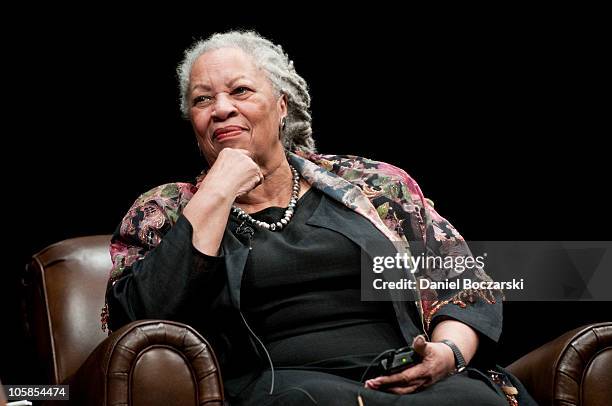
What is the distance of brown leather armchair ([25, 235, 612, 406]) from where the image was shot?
6.06ft

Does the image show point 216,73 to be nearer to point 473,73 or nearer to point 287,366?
point 287,366

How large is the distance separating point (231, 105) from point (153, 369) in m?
0.71

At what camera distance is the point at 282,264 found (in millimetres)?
2180

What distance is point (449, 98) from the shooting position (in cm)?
314

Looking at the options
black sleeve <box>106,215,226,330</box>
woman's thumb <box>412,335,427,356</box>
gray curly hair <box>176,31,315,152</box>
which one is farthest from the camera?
gray curly hair <box>176,31,315,152</box>

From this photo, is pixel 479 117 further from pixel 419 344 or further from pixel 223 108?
pixel 419 344

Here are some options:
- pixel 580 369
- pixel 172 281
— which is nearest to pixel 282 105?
pixel 172 281

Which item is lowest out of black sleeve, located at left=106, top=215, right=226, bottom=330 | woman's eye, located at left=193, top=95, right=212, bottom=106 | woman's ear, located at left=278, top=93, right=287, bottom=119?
black sleeve, located at left=106, top=215, right=226, bottom=330

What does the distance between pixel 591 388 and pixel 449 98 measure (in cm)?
125

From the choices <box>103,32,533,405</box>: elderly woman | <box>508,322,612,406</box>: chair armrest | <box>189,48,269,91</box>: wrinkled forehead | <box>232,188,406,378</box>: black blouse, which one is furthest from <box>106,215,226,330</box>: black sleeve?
<box>508,322,612,406</box>: chair armrest

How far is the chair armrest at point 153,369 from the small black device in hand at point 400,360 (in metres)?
0.33

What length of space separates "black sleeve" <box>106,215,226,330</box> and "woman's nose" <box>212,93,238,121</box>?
316 millimetres

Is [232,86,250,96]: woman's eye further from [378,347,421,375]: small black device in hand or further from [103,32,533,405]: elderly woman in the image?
[378,347,421,375]: small black device in hand

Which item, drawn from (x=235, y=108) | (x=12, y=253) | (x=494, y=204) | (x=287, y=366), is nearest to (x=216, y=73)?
(x=235, y=108)
